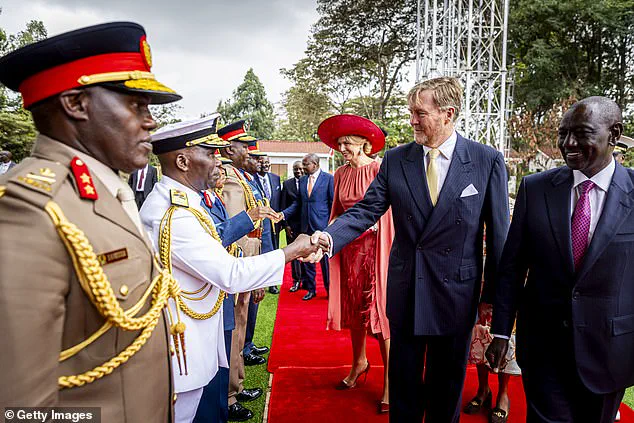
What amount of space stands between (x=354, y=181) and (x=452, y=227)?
1552 mm

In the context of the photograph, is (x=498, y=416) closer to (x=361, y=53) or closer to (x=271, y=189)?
(x=271, y=189)

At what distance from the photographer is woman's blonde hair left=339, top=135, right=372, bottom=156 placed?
4.07m

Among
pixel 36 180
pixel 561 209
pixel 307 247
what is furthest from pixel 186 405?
pixel 561 209

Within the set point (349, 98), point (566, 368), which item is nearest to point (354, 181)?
point (566, 368)

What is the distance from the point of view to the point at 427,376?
2771 mm

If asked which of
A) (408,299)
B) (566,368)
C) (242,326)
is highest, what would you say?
(408,299)

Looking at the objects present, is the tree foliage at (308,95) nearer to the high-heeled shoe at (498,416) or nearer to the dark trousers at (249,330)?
the dark trousers at (249,330)

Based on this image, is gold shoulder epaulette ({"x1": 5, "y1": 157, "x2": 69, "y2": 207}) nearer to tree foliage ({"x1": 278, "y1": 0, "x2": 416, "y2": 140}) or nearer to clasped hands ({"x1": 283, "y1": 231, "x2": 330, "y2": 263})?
clasped hands ({"x1": 283, "y1": 231, "x2": 330, "y2": 263})

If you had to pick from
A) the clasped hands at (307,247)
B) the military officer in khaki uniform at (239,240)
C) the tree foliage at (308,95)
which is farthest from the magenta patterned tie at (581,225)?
the tree foliage at (308,95)

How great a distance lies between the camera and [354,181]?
405 centimetres

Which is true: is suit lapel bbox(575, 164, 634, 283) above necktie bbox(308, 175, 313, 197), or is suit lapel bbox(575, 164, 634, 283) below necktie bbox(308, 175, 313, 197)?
below

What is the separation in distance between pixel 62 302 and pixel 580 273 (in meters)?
2.09

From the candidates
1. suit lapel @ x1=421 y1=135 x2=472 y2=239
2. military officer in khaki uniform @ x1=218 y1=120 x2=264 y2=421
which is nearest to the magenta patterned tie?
suit lapel @ x1=421 y1=135 x2=472 y2=239

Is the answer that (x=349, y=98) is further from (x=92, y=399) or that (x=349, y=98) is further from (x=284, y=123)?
(x=92, y=399)
